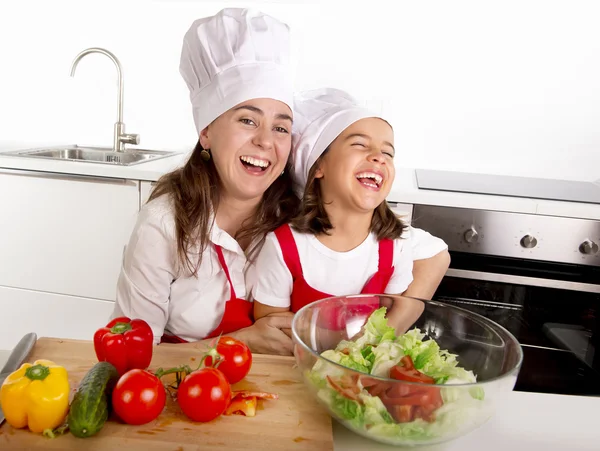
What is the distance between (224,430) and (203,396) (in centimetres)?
6

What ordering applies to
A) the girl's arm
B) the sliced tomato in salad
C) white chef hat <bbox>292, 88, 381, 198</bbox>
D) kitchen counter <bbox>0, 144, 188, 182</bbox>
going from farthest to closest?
Result: kitchen counter <bbox>0, 144, 188, 182</bbox>, the girl's arm, white chef hat <bbox>292, 88, 381, 198</bbox>, the sliced tomato in salad

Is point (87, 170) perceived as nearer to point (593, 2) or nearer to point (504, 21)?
point (504, 21)

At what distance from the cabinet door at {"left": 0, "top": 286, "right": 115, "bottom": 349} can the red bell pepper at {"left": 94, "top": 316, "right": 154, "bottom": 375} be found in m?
1.32

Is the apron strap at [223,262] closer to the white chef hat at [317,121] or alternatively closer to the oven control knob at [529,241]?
the white chef hat at [317,121]

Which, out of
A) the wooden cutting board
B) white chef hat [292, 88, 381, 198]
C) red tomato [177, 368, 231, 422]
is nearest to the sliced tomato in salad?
the wooden cutting board

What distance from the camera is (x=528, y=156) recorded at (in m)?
2.39

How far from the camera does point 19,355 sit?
90 cm

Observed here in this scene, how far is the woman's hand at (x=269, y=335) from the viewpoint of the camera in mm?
1209

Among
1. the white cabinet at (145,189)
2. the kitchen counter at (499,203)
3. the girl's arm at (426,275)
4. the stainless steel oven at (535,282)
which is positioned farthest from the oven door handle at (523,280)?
the white cabinet at (145,189)

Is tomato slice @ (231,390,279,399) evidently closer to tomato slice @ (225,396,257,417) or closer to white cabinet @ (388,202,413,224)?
tomato slice @ (225,396,257,417)

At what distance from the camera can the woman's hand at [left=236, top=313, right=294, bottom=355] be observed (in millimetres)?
1209

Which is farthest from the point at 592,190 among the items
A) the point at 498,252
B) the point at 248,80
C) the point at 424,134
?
the point at 248,80

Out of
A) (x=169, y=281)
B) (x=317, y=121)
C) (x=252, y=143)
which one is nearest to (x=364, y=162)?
(x=317, y=121)

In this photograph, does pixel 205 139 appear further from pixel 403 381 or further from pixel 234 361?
pixel 403 381
